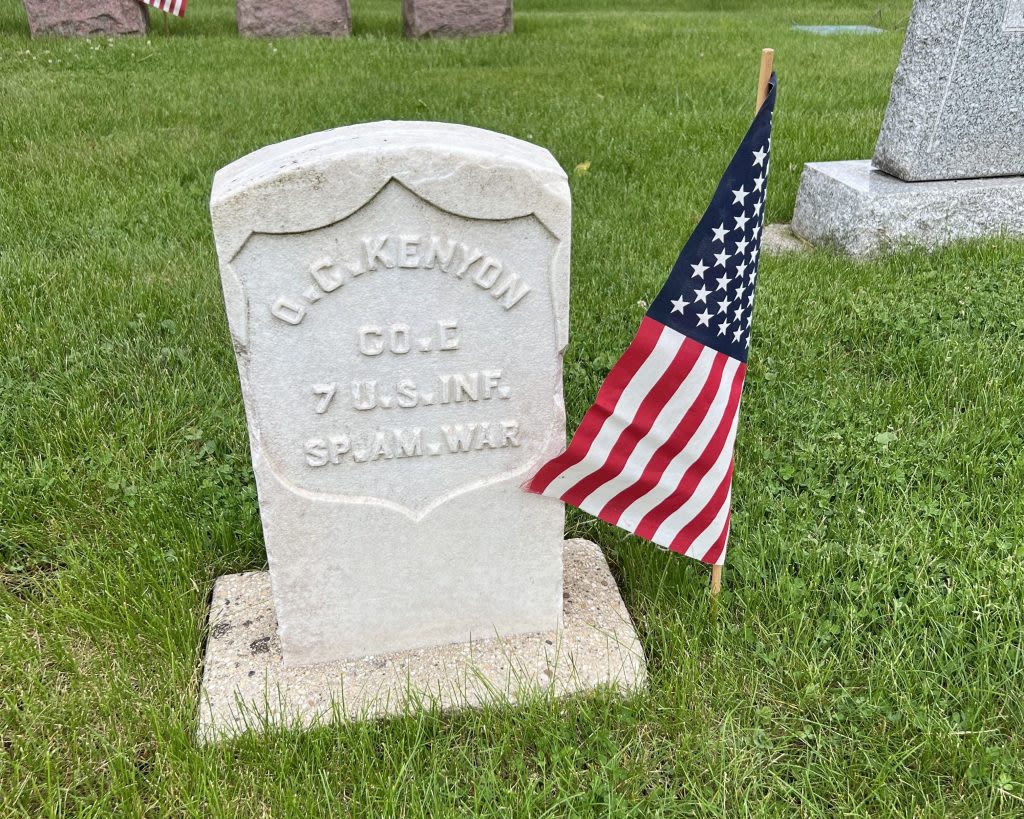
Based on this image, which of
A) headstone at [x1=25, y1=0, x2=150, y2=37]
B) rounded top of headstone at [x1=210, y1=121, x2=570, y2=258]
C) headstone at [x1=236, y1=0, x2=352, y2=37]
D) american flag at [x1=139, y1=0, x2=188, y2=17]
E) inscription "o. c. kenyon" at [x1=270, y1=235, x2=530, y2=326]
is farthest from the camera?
headstone at [x1=236, y1=0, x2=352, y2=37]

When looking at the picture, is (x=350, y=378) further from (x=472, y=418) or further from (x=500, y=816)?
(x=500, y=816)

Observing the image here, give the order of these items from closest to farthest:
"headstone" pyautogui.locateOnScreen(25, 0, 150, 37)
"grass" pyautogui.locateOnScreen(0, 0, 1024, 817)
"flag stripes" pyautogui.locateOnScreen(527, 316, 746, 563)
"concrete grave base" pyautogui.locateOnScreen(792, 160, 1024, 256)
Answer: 1. "grass" pyautogui.locateOnScreen(0, 0, 1024, 817)
2. "flag stripes" pyautogui.locateOnScreen(527, 316, 746, 563)
3. "concrete grave base" pyautogui.locateOnScreen(792, 160, 1024, 256)
4. "headstone" pyautogui.locateOnScreen(25, 0, 150, 37)

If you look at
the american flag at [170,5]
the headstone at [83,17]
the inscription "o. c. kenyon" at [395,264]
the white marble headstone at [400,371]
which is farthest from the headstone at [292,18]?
the inscription "o. c. kenyon" at [395,264]

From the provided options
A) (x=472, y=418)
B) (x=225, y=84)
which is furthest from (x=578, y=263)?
(x=225, y=84)

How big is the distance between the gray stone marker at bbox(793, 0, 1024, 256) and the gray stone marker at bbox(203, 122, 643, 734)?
3.02m

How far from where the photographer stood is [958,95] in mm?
4473

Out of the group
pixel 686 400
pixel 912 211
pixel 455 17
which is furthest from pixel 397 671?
pixel 455 17

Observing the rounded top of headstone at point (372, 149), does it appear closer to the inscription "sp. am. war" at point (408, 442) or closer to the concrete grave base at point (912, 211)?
the inscription "sp. am. war" at point (408, 442)

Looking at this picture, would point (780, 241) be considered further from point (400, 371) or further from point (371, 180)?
point (371, 180)

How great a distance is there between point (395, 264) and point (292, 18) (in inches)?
344

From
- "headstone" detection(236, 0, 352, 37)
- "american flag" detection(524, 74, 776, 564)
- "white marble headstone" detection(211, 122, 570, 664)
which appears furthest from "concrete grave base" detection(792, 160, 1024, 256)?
"headstone" detection(236, 0, 352, 37)

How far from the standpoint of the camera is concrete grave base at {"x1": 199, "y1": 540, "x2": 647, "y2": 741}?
2162 mm

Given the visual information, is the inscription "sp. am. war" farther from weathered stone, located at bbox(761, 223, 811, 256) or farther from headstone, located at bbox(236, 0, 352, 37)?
headstone, located at bbox(236, 0, 352, 37)

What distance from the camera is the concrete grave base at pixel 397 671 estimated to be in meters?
2.16
